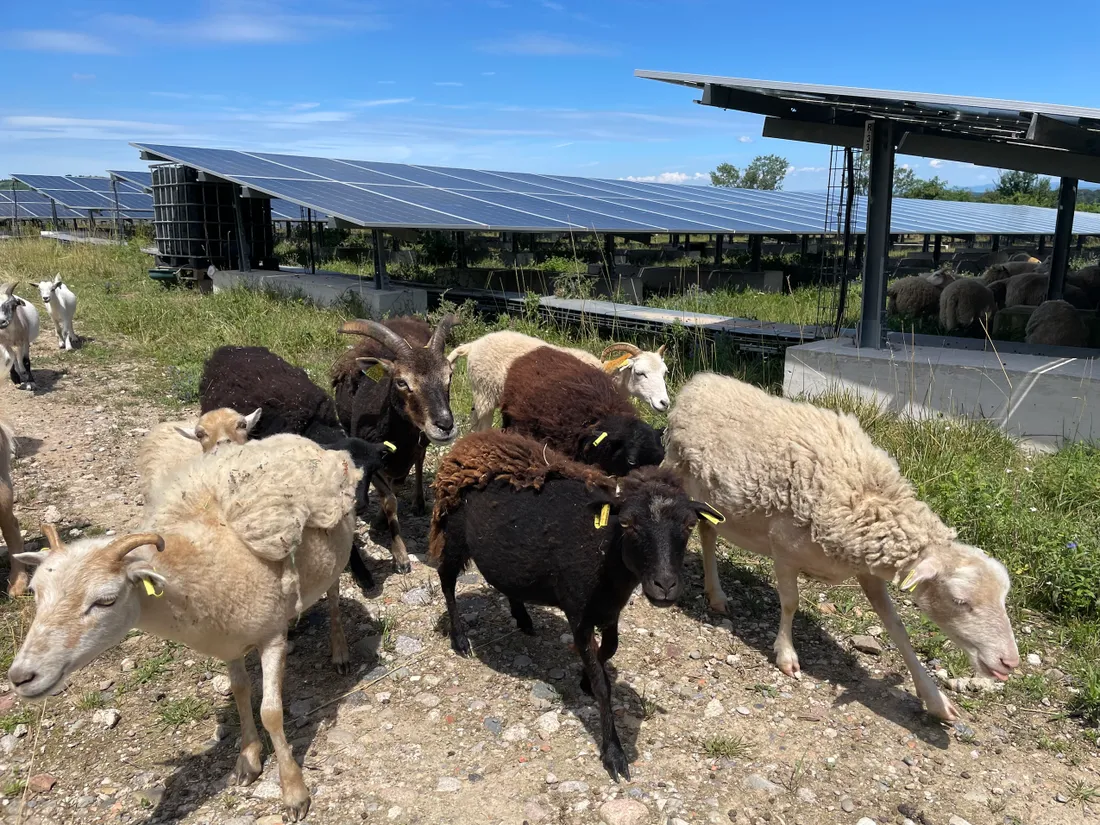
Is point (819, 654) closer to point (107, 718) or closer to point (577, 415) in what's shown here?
point (577, 415)

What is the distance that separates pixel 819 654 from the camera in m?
4.23

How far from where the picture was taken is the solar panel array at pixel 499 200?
12.0m

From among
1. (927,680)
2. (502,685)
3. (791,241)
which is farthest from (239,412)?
(791,241)

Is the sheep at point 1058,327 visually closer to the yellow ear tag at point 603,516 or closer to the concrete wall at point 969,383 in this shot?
the concrete wall at point 969,383

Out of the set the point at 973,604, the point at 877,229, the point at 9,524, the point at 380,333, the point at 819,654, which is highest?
the point at 877,229

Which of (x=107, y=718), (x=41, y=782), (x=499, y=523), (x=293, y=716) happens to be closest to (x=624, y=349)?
(x=499, y=523)

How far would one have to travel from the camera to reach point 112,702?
3.65 metres

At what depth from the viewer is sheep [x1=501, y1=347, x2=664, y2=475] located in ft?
16.0

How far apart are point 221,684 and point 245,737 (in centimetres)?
67

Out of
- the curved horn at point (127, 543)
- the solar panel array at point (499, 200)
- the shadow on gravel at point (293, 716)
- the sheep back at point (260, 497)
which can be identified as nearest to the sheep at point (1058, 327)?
the solar panel array at point (499, 200)

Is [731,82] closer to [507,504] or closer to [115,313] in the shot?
[507,504]

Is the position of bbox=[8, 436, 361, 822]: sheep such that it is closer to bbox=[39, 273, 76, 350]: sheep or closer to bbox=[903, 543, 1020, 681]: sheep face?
bbox=[903, 543, 1020, 681]: sheep face

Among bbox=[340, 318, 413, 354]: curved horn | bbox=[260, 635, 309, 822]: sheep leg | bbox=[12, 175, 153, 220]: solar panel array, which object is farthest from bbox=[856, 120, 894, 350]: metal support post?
bbox=[12, 175, 153, 220]: solar panel array

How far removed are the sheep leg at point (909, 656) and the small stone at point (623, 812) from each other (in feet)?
5.22
